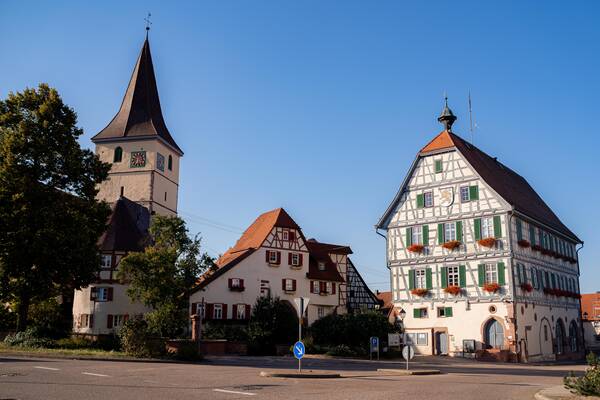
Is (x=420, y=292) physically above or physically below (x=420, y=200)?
below

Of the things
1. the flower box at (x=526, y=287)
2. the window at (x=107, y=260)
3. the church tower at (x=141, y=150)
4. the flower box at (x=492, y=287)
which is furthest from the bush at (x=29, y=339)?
the church tower at (x=141, y=150)

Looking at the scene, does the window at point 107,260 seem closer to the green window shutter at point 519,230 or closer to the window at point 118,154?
the window at point 118,154

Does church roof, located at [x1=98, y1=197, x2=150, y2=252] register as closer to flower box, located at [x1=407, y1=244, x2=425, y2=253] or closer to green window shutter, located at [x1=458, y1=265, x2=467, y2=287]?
flower box, located at [x1=407, y1=244, x2=425, y2=253]

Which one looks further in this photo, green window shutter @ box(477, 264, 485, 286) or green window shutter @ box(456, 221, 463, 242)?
green window shutter @ box(456, 221, 463, 242)

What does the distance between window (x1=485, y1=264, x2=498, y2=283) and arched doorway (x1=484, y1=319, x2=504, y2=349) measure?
2.38 metres

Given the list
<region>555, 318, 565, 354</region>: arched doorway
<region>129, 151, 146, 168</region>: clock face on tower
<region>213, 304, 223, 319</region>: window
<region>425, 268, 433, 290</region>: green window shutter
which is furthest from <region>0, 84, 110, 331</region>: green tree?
<region>555, 318, 565, 354</region>: arched doorway

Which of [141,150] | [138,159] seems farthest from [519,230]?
[141,150]

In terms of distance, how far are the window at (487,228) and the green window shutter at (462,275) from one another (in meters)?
2.35

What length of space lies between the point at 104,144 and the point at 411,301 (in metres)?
39.4

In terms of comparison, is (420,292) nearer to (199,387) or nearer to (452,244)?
(452,244)

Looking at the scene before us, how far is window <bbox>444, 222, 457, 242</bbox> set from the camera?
39281 millimetres

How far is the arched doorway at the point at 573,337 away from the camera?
43938 millimetres

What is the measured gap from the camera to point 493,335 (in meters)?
36.4

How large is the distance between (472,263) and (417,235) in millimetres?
4609
